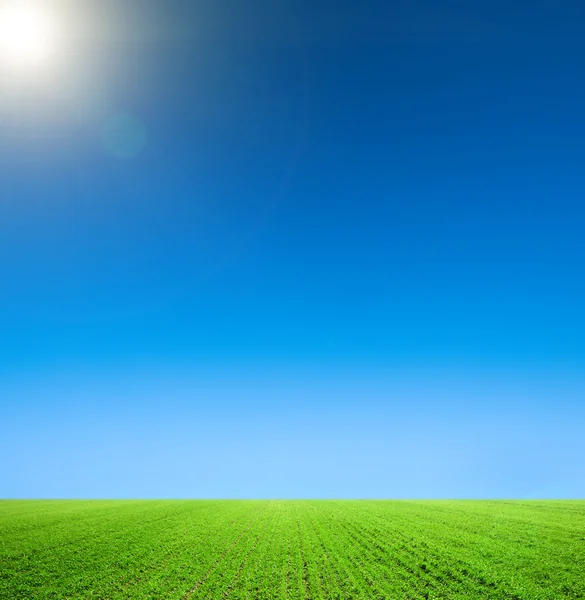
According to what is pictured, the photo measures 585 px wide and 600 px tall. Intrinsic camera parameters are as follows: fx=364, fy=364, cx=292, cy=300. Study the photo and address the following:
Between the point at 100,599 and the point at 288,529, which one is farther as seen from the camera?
the point at 288,529

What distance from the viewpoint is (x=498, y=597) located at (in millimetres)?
17250

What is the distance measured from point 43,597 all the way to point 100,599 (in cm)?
279

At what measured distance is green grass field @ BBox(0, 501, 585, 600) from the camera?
1838 centimetres

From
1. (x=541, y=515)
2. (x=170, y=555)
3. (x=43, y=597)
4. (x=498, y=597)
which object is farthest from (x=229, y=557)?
(x=541, y=515)

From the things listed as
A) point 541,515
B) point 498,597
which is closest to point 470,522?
point 541,515

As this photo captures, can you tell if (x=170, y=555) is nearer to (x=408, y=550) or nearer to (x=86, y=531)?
(x=86, y=531)

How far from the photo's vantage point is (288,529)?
3412 cm

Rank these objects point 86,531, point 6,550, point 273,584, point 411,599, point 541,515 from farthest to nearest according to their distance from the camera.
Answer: point 541,515 < point 86,531 < point 6,550 < point 273,584 < point 411,599

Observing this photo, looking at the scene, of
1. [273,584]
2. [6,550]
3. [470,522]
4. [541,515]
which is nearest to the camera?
[273,584]

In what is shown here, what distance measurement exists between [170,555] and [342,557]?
11685 millimetres

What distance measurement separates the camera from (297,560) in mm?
23078

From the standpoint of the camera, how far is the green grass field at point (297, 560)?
18375 mm

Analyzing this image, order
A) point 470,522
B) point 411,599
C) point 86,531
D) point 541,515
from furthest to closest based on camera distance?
point 541,515, point 470,522, point 86,531, point 411,599

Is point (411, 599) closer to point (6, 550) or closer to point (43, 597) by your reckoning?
point (43, 597)
